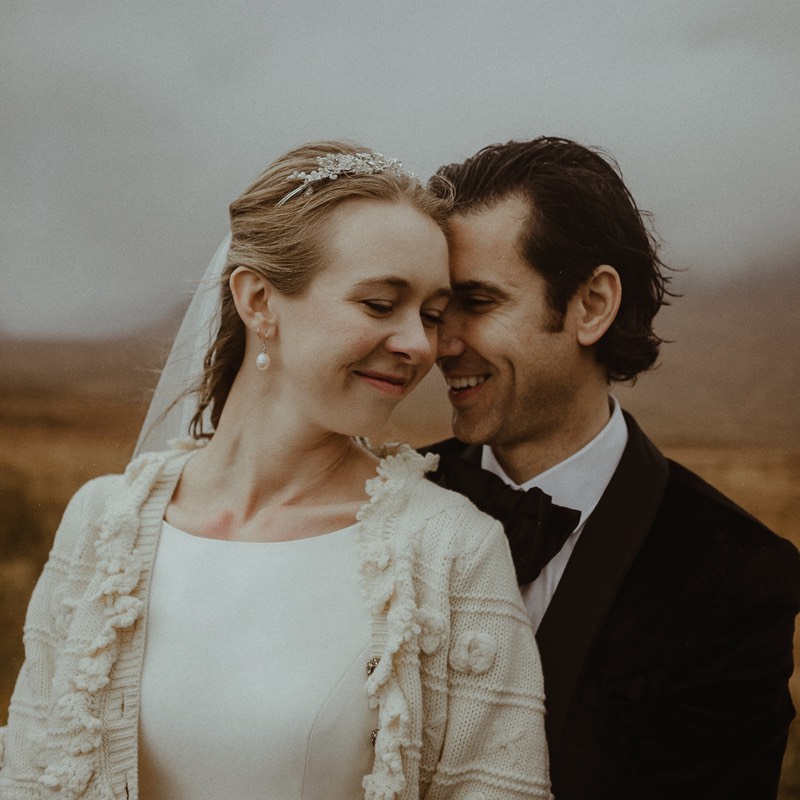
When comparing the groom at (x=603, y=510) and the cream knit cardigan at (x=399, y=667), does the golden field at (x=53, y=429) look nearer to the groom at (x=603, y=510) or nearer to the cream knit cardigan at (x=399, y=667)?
the groom at (x=603, y=510)

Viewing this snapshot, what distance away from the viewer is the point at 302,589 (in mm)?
1492

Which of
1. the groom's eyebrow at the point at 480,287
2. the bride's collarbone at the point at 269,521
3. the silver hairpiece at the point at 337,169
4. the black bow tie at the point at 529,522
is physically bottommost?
the black bow tie at the point at 529,522

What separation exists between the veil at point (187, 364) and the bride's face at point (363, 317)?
0.40m

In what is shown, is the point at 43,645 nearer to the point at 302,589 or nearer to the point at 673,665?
the point at 302,589

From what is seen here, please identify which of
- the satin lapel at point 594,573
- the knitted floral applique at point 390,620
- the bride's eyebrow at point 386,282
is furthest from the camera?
the satin lapel at point 594,573

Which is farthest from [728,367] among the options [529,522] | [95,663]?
[95,663]

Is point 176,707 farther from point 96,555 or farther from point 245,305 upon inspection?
point 245,305

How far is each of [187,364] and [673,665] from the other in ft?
4.29

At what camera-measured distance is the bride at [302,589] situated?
4.61 ft

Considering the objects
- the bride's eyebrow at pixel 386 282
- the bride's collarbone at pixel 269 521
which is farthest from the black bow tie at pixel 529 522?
the bride's eyebrow at pixel 386 282

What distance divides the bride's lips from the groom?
0.42 m

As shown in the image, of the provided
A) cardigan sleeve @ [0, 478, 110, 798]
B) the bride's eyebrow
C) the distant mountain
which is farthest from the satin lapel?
cardigan sleeve @ [0, 478, 110, 798]

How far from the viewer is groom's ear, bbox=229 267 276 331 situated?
160cm

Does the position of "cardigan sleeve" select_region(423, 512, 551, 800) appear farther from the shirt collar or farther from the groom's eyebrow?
the groom's eyebrow
